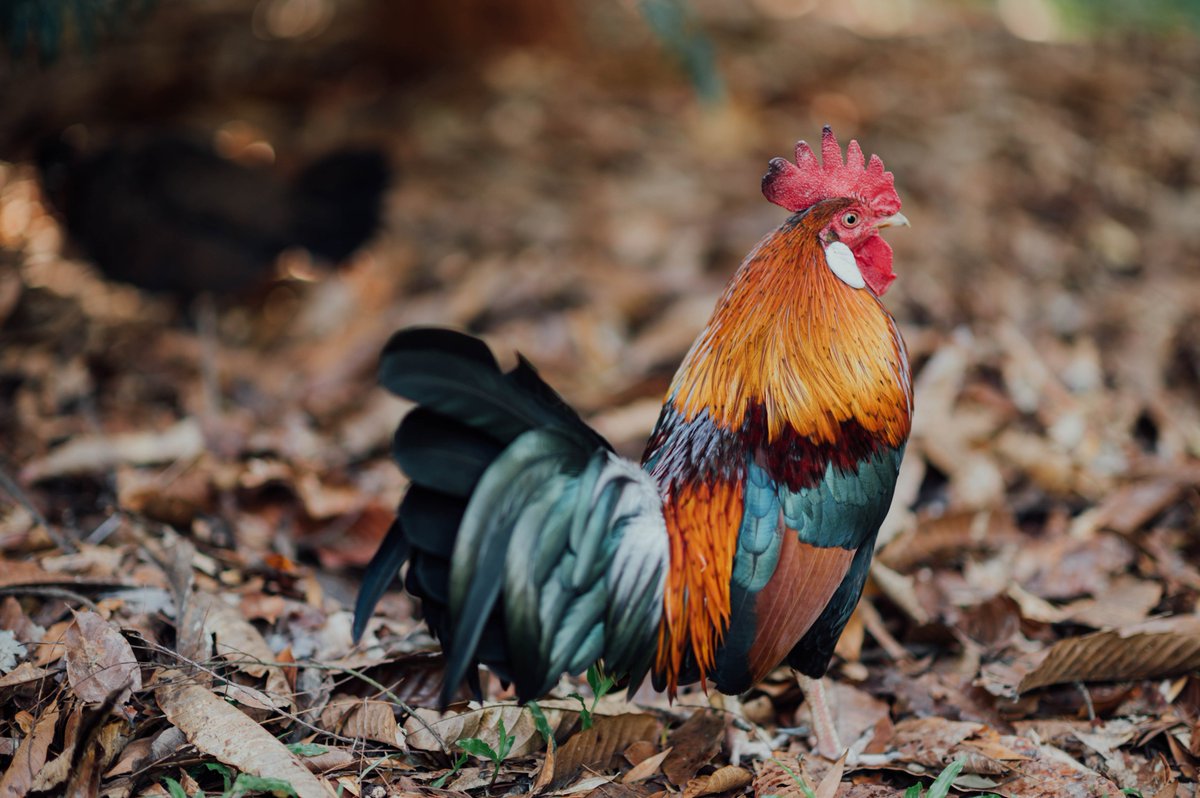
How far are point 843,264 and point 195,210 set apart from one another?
3.96 metres


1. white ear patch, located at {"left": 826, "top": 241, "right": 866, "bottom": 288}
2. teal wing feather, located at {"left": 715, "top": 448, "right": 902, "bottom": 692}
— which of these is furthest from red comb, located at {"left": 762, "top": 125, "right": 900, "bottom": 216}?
teal wing feather, located at {"left": 715, "top": 448, "right": 902, "bottom": 692}

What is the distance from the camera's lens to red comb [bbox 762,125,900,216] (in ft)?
8.00

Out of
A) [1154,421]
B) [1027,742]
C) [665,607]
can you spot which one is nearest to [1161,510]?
[1154,421]

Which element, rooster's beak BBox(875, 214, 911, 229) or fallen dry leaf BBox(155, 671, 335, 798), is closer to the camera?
fallen dry leaf BBox(155, 671, 335, 798)

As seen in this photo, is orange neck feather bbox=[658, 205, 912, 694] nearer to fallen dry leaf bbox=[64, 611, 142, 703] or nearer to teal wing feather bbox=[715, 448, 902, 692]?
teal wing feather bbox=[715, 448, 902, 692]

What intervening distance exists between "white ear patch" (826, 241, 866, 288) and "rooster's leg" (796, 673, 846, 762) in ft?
3.46

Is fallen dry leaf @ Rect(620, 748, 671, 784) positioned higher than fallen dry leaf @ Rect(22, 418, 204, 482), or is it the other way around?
fallen dry leaf @ Rect(22, 418, 204, 482)

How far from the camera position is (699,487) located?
225 centimetres

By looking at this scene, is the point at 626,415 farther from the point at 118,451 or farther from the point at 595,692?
the point at 118,451

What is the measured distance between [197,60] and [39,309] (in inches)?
93.8

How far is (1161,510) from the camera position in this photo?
3.57 m

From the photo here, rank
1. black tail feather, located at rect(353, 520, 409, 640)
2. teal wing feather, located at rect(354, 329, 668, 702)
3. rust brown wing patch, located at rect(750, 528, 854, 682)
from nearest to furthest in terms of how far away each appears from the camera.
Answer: teal wing feather, located at rect(354, 329, 668, 702)
black tail feather, located at rect(353, 520, 409, 640)
rust brown wing patch, located at rect(750, 528, 854, 682)

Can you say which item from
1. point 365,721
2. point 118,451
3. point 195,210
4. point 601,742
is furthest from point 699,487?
point 195,210

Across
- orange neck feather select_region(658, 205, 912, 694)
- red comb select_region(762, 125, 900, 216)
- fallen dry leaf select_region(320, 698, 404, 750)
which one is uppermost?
red comb select_region(762, 125, 900, 216)
